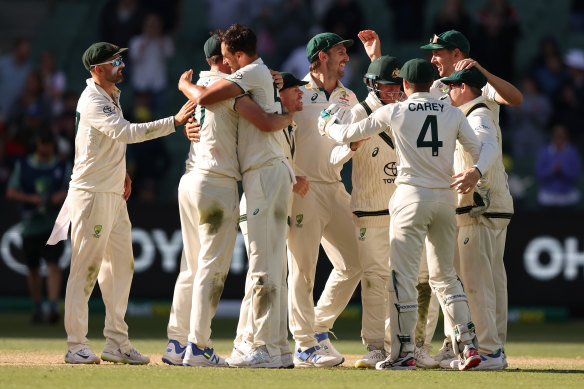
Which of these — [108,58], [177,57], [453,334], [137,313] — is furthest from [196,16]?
[453,334]

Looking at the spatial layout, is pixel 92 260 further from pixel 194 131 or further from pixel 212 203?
pixel 194 131

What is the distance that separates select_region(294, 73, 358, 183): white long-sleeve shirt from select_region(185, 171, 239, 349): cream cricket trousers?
1.05 meters

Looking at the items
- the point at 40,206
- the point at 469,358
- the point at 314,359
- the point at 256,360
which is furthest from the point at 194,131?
the point at 40,206

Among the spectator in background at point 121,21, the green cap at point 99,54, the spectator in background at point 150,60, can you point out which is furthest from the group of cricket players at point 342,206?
the spectator in background at point 121,21

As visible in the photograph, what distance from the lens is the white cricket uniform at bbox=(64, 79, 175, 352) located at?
28.0 feet

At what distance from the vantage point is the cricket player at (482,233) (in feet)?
28.4

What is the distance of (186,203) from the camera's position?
846 centimetres

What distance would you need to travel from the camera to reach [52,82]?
61.2 ft

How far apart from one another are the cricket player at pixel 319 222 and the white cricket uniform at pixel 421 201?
70 centimetres

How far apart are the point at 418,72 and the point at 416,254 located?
4.69 feet

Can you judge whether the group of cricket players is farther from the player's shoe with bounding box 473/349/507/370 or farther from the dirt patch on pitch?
the dirt patch on pitch

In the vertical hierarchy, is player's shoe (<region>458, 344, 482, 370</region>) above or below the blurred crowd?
below

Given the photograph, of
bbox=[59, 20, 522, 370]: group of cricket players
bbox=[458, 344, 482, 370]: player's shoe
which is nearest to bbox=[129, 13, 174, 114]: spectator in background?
bbox=[59, 20, 522, 370]: group of cricket players

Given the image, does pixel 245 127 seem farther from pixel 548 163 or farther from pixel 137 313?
pixel 548 163
